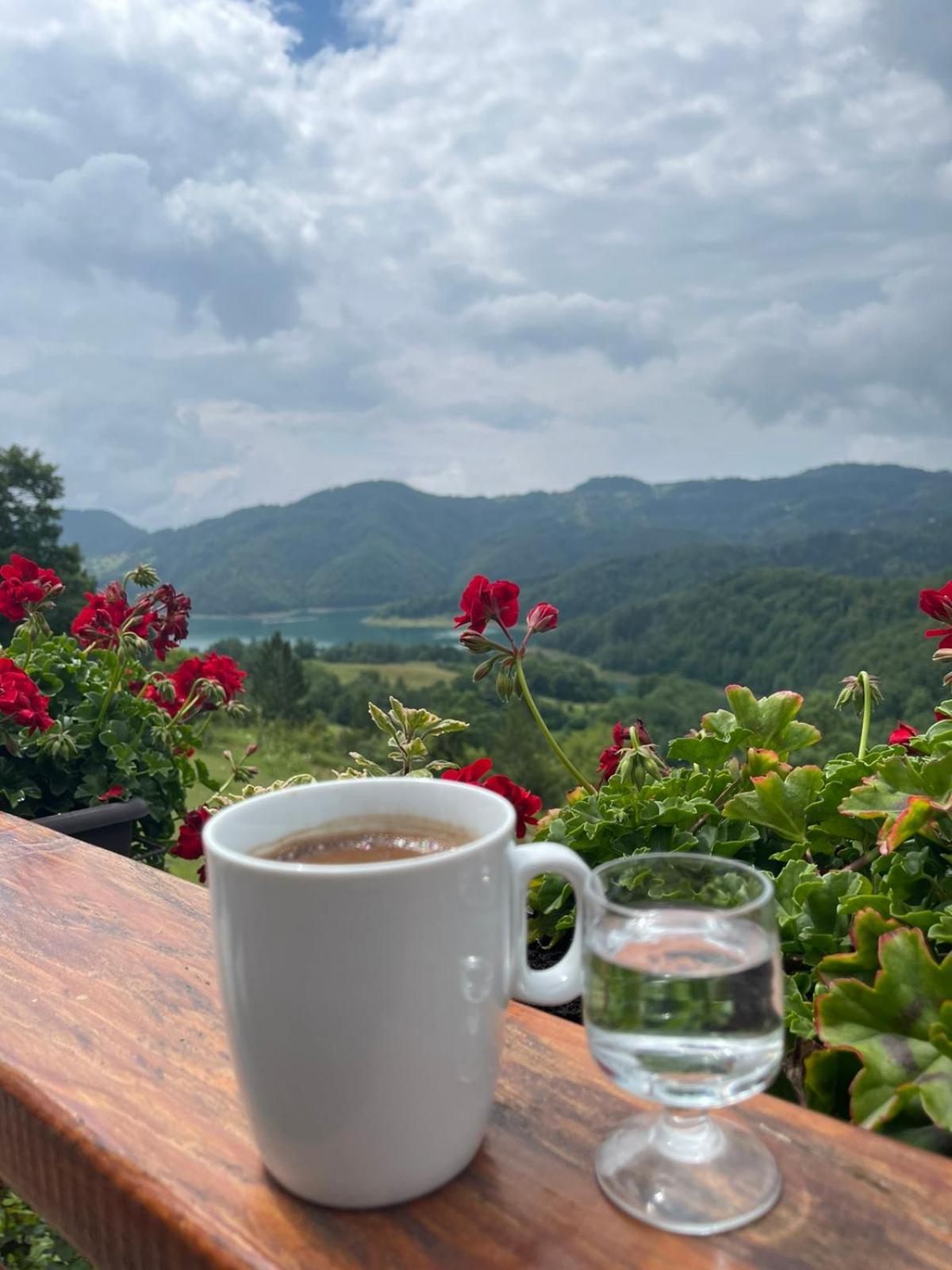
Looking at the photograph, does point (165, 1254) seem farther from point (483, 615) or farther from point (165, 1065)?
point (483, 615)

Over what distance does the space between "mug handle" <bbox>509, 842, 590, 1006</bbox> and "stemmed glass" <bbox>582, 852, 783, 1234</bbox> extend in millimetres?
18

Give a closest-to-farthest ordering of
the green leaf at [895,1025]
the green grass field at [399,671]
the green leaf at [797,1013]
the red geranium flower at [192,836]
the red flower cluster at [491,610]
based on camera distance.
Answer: the green leaf at [895,1025], the green leaf at [797,1013], the red flower cluster at [491,610], the red geranium flower at [192,836], the green grass field at [399,671]

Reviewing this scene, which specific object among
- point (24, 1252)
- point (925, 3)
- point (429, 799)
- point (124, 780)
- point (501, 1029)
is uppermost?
point (925, 3)

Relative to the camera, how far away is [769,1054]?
481 millimetres

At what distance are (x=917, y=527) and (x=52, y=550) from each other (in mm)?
52728

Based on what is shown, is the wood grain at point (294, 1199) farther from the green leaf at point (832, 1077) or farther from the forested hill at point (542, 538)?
the forested hill at point (542, 538)

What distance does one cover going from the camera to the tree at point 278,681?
55.4ft

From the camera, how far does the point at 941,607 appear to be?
3.49 feet

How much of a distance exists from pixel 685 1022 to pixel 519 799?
59 centimetres

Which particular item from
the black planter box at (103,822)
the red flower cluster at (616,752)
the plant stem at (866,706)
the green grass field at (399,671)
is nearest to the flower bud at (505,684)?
the red flower cluster at (616,752)

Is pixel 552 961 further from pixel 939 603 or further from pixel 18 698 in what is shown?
pixel 18 698

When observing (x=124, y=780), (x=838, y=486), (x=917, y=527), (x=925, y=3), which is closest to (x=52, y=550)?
(x=925, y=3)

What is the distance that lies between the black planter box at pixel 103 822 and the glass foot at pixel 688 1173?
4.23 ft

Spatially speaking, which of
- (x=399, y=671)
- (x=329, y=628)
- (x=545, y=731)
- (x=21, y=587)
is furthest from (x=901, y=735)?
(x=329, y=628)
